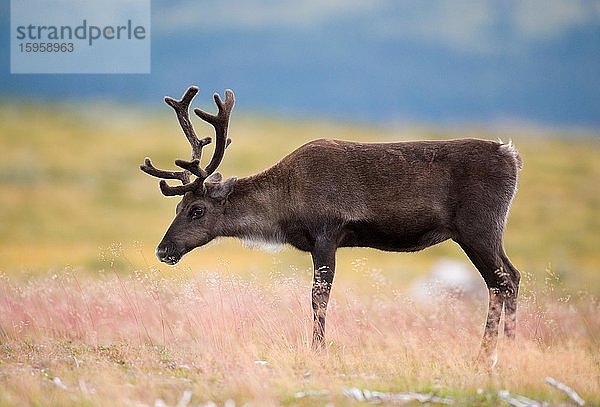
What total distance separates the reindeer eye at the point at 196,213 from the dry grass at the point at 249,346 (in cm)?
78

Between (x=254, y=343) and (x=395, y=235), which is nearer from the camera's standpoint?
(x=254, y=343)

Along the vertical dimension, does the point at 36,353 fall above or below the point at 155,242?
above

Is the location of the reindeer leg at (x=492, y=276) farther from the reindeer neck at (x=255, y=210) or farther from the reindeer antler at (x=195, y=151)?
the reindeer antler at (x=195, y=151)

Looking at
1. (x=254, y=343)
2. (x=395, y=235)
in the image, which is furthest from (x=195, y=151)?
(x=395, y=235)

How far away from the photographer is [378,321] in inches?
508

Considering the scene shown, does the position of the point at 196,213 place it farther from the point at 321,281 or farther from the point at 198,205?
the point at 321,281

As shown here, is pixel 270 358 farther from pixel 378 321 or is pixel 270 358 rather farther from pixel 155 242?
pixel 155 242

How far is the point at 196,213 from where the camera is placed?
1249 cm

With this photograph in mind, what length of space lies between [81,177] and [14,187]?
14.0ft

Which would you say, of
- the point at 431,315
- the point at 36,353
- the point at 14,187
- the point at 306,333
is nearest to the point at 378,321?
the point at 431,315

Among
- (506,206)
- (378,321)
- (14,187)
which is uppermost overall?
(506,206)

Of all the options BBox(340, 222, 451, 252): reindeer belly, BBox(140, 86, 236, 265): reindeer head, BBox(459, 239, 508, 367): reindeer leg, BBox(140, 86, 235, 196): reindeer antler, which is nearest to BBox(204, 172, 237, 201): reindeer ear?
BBox(140, 86, 236, 265): reindeer head

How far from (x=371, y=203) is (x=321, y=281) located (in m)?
1.04

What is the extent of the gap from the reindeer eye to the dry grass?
78 centimetres
